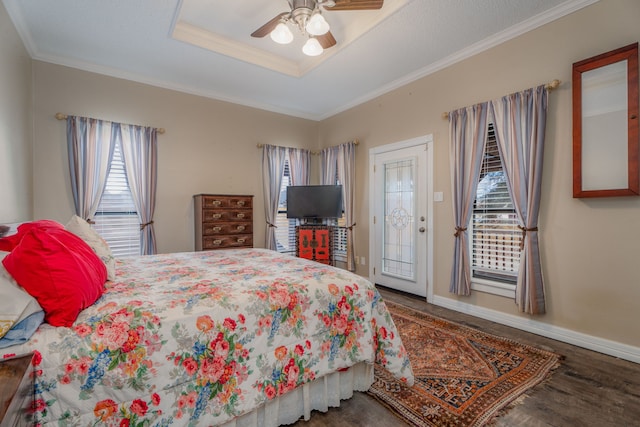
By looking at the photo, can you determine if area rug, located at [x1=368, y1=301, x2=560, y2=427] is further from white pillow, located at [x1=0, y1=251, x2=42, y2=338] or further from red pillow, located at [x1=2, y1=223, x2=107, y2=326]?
white pillow, located at [x1=0, y1=251, x2=42, y2=338]

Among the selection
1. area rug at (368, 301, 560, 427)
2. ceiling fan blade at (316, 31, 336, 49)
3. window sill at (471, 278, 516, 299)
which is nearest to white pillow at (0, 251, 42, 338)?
area rug at (368, 301, 560, 427)

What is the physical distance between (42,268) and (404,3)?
3.06 metres

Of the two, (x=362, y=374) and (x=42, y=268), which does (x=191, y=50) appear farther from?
(x=362, y=374)

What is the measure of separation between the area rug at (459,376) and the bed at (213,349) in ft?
0.59

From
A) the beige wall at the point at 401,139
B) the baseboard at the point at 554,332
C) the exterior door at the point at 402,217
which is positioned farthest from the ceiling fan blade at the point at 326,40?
the baseboard at the point at 554,332

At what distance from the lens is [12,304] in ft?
3.25

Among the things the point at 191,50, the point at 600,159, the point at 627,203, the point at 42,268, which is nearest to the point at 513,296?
the point at 627,203

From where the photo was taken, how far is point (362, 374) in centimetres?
→ 184

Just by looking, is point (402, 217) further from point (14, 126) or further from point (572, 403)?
point (14, 126)

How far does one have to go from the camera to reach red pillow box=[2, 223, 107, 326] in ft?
3.54

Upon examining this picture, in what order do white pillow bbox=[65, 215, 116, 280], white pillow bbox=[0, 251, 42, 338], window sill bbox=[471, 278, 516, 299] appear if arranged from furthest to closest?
1. window sill bbox=[471, 278, 516, 299]
2. white pillow bbox=[65, 215, 116, 280]
3. white pillow bbox=[0, 251, 42, 338]

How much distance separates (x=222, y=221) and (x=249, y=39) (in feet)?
7.51

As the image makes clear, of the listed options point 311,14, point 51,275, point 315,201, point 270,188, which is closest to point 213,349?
point 51,275

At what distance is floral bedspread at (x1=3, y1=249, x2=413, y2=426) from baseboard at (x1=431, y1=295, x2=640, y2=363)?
1768mm
